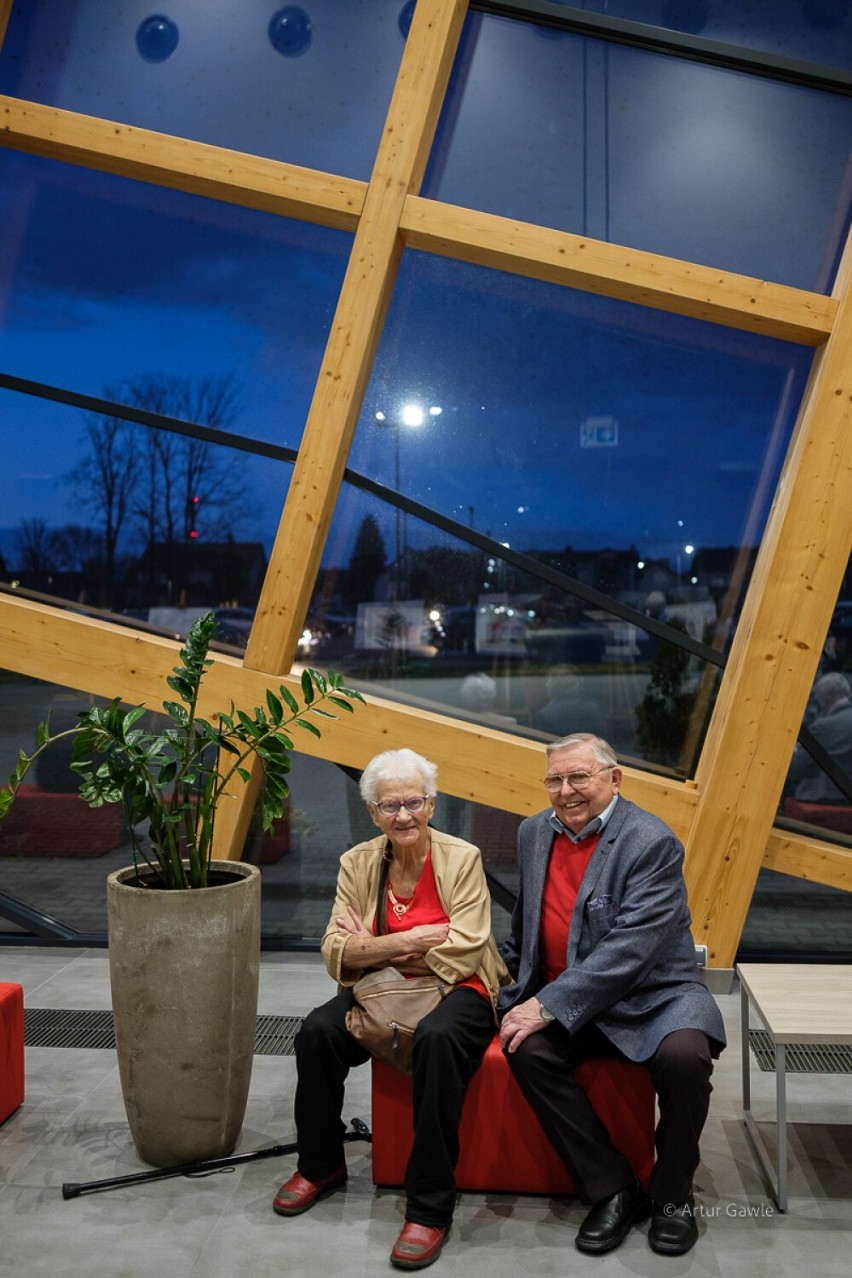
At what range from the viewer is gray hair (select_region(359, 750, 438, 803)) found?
10.2ft

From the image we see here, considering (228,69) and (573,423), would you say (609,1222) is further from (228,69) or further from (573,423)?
(228,69)

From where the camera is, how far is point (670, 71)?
4.79m

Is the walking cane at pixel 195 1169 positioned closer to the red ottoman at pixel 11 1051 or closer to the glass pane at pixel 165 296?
the red ottoman at pixel 11 1051

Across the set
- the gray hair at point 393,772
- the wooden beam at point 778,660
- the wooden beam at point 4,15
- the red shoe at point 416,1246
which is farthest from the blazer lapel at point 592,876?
the wooden beam at point 4,15

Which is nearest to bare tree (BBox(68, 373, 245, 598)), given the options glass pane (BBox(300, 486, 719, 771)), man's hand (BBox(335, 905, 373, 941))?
glass pane (BBox(300, 486, 719, 771))

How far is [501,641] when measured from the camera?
4.84 m

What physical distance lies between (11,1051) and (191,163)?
3.45 m

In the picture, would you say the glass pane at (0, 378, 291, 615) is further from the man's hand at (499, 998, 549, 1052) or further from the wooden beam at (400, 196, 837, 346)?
the man's hand at (499, 998, 549, 1052)

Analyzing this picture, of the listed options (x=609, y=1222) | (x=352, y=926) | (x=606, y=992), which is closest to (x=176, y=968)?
(x=352, y=926)

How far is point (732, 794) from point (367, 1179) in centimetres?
215

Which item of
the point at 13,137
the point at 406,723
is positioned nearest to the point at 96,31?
the point at 13,137

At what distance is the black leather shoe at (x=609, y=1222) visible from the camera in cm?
267

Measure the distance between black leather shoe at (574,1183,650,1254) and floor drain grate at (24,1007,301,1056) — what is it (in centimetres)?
147

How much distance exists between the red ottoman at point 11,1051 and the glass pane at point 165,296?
2.52 metres
